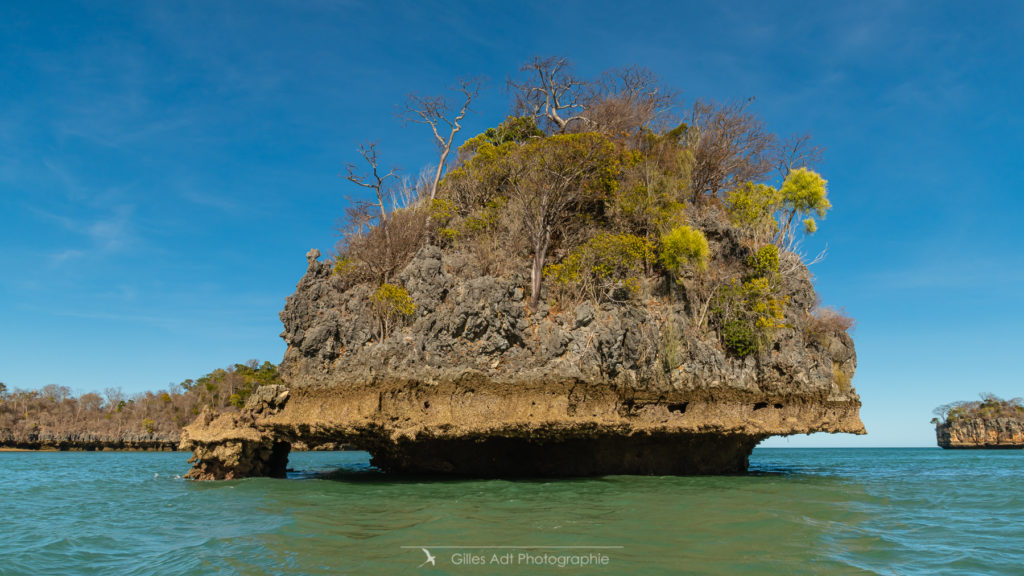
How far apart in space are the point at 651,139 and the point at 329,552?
1757cm

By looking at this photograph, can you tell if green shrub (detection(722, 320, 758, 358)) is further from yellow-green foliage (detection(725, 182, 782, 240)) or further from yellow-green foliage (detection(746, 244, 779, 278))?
yellow-green foliage (detection(725, 182, 782, 240))

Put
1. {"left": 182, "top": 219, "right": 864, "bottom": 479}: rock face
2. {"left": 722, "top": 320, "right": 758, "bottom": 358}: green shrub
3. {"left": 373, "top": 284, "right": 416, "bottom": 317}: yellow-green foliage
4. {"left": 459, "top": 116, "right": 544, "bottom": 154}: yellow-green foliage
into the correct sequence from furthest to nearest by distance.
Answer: {"left": 459, "top": 116, "right": 544, "bottom": 154}: yellow-green foliage → {"left": 722, "top": 320, "right": 758, "bottom": 358}: green shrub → {"left": 373, "top": 284, "right": 416, "bottom": 317}: yellow-green foliage → {"left": 182, "top": 219, "right": 864, "bottom": 479}: rock face

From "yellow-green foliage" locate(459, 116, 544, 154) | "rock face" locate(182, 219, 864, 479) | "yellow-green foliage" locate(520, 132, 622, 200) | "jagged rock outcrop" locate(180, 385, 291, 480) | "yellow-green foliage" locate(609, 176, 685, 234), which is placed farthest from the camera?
"yellow-green foliage" locate(459, 116, 544, 154)

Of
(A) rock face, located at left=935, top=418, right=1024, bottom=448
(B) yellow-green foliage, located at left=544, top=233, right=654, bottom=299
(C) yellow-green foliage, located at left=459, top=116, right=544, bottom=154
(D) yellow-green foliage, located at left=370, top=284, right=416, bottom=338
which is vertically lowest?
(A) rock face, located at left=935, top=418, right=1024, bottom=448

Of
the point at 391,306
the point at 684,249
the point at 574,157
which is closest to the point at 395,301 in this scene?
the point at 391,306

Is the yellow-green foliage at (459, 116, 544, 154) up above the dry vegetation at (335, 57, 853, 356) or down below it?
above

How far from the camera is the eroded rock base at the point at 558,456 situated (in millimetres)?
16016

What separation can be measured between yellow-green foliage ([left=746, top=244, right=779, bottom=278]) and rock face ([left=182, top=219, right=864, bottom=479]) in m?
0.82

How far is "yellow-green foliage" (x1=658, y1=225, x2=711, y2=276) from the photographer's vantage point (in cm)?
1648

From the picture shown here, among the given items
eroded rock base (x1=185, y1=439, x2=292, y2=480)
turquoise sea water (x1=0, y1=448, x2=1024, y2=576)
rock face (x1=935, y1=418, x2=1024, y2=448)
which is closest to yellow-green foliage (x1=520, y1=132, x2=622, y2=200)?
turquoise sea water (x1=0, y1=448, x2=1024, y2=576)

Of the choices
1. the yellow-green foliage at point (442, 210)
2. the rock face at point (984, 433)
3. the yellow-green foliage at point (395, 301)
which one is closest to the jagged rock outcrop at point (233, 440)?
the yellow-green foliage at point (395, 301)

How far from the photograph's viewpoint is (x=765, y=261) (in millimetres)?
17547

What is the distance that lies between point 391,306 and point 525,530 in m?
8.32

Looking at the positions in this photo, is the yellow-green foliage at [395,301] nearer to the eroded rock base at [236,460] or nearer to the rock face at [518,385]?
the rock face at [518,385]
